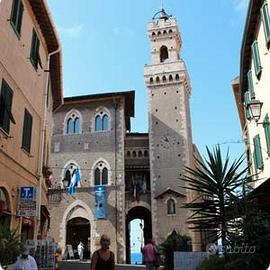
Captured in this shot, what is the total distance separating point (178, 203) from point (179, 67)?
12.7 metres

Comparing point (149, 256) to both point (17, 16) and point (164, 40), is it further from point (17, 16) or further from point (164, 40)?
point (164, 40)

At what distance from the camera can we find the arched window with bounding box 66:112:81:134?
33.4 meters

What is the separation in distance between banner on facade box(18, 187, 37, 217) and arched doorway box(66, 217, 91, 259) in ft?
65.6

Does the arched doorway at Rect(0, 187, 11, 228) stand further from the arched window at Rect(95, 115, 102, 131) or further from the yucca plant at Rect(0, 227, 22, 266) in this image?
the arched window at Rect(95, 115, 102, 131)

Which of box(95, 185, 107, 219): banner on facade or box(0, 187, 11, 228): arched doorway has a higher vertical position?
box(95, 185, 107, 219): banner on facade

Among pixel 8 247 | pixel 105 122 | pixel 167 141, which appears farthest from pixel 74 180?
pixel 8 247

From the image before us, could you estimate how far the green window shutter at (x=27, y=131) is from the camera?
12594mm

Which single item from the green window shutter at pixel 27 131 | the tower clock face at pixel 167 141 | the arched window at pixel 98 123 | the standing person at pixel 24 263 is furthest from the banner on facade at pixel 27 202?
Result: the tower clock face at pixel 167 141

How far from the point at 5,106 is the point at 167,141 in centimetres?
2270

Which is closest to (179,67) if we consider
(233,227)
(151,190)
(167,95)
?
(167,95)

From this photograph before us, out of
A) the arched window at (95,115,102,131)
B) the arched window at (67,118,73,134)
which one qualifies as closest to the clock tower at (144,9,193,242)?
the arched window at (95,115,102,131)

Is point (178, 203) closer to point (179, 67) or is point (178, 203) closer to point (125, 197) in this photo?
point (125, 197)

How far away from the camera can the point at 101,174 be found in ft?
102

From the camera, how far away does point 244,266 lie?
6984mm
